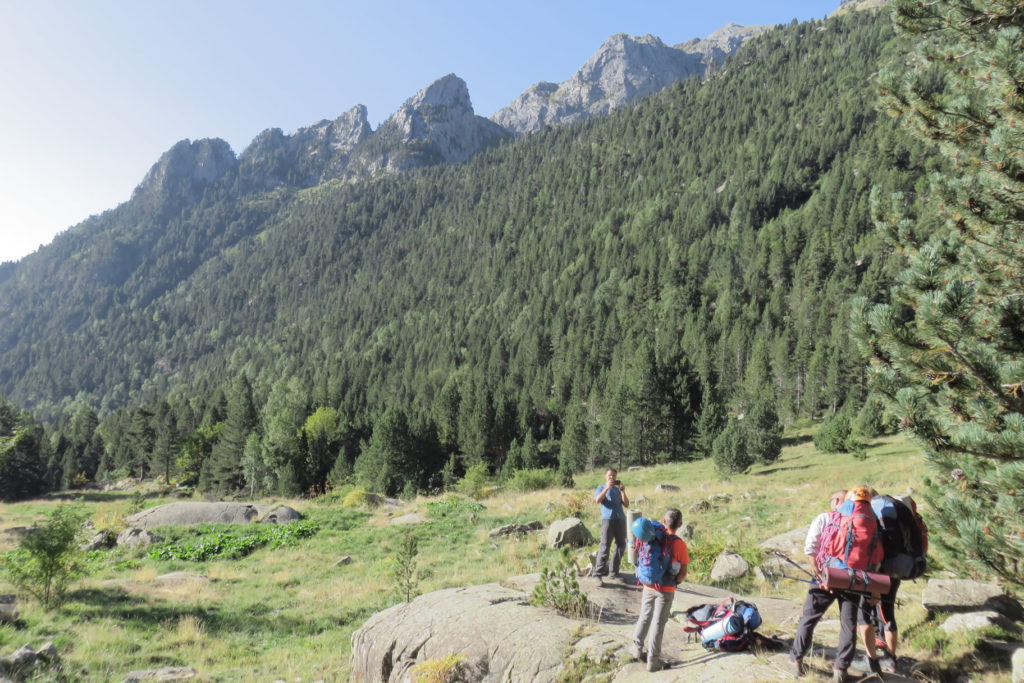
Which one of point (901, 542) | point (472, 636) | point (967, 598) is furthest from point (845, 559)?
point (472, 636)

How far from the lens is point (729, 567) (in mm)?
11039

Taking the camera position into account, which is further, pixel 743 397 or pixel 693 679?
pixel 743 397

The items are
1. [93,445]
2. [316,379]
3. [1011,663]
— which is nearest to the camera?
[1011,663]

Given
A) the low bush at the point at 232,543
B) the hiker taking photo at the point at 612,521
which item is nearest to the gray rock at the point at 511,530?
the low bush at the point at 232,543

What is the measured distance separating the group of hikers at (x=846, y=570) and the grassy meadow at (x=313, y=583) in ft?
4.66

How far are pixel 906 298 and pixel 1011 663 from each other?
434 cm

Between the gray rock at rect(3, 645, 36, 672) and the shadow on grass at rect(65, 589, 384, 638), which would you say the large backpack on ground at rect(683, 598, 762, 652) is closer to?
the shadow on grass at rect(65, 589, 384, 638)

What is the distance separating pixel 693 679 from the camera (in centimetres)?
521

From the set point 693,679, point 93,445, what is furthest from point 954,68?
point 93,445

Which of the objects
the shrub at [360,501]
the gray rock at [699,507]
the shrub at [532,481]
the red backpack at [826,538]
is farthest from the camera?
the shrub at [532,481]

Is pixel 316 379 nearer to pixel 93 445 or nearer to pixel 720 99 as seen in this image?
pixel 93 445

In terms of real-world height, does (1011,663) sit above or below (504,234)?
below

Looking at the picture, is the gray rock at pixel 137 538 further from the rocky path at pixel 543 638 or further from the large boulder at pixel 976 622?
the large boulder at pixel 976 622

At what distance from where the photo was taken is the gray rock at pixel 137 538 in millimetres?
17719
